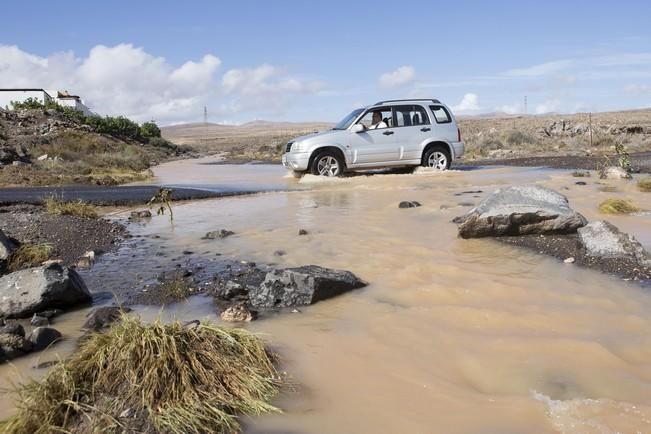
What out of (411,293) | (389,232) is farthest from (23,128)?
(411,293)

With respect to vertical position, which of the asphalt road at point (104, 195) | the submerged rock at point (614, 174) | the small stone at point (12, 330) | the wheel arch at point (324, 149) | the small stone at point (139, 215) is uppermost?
the wheel arch at point (324, 149)

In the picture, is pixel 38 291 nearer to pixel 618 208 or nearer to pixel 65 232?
pixel 65 232

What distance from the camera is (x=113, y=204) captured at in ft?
40.7

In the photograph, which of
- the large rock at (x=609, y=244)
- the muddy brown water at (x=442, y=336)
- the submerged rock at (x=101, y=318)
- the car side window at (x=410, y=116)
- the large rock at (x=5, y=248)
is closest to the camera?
the muddy brown water at (x=442, y=336)

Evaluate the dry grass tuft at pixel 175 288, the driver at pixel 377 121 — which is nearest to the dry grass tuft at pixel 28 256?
the dry grass tuft at pixel 175 288

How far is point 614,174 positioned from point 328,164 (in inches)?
268

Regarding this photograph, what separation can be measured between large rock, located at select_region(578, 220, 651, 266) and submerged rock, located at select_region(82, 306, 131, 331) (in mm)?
4516

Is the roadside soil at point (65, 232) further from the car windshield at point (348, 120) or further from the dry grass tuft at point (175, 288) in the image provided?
the car windshield at point (348, 120)

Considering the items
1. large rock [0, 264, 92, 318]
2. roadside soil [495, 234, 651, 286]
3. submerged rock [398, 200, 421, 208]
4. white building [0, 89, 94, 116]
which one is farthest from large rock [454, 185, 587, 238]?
white building [0, 89, 94, 116]

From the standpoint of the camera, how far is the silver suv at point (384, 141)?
15.5 m

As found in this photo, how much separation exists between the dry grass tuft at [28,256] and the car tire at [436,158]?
11423mm

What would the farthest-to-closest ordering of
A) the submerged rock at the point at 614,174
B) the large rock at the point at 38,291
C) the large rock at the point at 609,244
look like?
the submerged rock at the point at 614,174
the large rock at the point at 609,244
the large rock at the point at 38,291

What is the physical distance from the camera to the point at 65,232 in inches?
323

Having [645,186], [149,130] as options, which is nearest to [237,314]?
[645,186]
